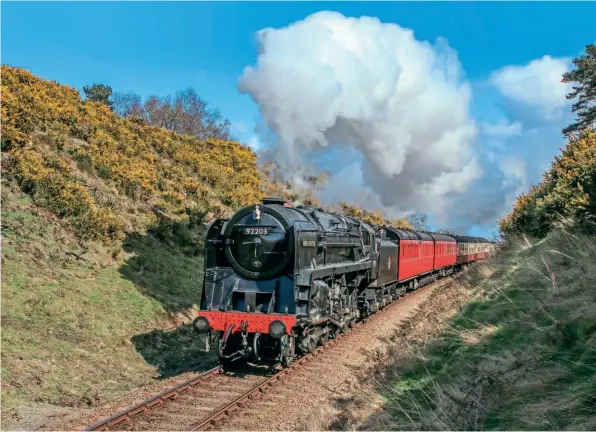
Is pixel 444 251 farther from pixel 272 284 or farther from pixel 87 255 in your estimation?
pixel 87 255

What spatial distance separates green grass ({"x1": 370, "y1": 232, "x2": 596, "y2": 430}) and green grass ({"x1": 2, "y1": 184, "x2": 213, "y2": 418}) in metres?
4.83

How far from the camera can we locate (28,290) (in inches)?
399

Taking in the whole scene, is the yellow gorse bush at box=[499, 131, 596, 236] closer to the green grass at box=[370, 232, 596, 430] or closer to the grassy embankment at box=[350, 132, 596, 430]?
the grassy embankment at box=[350, 132, 596, 430]

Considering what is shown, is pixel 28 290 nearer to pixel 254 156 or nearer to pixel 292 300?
pixel 292 300

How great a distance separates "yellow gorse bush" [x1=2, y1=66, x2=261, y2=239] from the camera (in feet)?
45.8

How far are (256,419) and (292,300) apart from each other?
2819mm

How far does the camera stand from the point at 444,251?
2870 cm

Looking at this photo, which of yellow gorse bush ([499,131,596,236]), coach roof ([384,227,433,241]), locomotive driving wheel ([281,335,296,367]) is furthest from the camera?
coach roof ([384,227,433,241])

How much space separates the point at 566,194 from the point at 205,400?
13.6 metres

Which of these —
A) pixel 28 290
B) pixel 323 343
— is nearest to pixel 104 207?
pixel 28 290

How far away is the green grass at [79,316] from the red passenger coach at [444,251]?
15.6 m

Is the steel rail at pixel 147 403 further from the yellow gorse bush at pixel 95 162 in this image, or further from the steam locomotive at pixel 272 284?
the yellow gorse bush at pixel 95 162

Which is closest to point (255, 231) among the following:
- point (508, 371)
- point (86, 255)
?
point (86, 255)

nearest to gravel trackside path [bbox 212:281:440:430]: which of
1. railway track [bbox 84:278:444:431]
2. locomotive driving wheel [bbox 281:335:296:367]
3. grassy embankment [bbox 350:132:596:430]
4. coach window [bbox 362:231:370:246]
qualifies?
railway track [bbox 84:278:444:431]
